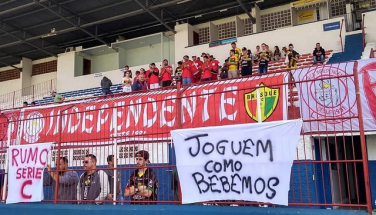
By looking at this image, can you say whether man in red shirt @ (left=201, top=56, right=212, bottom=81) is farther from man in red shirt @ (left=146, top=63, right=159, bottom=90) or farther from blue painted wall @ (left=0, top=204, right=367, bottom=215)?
blue painted wall @ (left=0, top=204, right=367, bottom=215)

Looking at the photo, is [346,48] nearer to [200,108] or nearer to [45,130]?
[200,108]

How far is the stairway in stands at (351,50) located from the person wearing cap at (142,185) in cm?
1128

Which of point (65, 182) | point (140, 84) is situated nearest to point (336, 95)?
point (65, 182)

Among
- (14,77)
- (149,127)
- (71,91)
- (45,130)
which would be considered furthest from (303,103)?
(14,77)

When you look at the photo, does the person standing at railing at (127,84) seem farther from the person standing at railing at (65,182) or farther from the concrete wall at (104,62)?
the person standing at railing at (65,182)

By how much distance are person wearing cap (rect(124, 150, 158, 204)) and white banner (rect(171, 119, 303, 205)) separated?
28.7 inches

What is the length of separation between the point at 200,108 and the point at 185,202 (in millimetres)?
1818

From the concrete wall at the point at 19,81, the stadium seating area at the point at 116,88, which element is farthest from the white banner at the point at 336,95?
the concrete wall at the point at 19,81

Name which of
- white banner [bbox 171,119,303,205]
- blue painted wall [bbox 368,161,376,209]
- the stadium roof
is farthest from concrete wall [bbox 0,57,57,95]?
white banner [bbox 171,119,303,205]

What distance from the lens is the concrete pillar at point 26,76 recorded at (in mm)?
28141

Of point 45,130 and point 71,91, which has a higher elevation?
point 71,91

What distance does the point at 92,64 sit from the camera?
26.7m

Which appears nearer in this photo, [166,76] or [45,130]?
[45,130]

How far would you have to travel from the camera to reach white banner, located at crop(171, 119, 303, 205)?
184 inches
